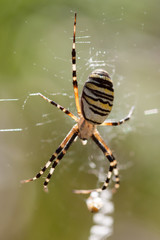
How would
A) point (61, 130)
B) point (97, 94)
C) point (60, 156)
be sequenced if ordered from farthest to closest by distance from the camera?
Answer: 1. point (61, 130)
2. point (60, 156)
3. point (97, 94)

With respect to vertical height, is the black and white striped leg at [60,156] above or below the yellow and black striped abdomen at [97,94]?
below

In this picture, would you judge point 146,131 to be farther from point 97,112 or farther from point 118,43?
point 97,112

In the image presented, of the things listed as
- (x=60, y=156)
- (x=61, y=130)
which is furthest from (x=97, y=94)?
(x=61, y=130)

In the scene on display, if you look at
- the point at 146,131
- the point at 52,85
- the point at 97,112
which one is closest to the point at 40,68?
the point at 52,85

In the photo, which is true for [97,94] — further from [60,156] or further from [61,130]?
[61,130]

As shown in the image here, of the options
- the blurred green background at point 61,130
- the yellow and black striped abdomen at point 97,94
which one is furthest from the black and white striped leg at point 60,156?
the blurred green background at point 61,130

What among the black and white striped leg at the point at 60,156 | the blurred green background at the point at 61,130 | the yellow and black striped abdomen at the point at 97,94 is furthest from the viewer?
the blurred green background at the point at 61,130

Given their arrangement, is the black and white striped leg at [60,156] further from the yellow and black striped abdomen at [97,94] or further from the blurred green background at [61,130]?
the blurred green background at [61,130]
